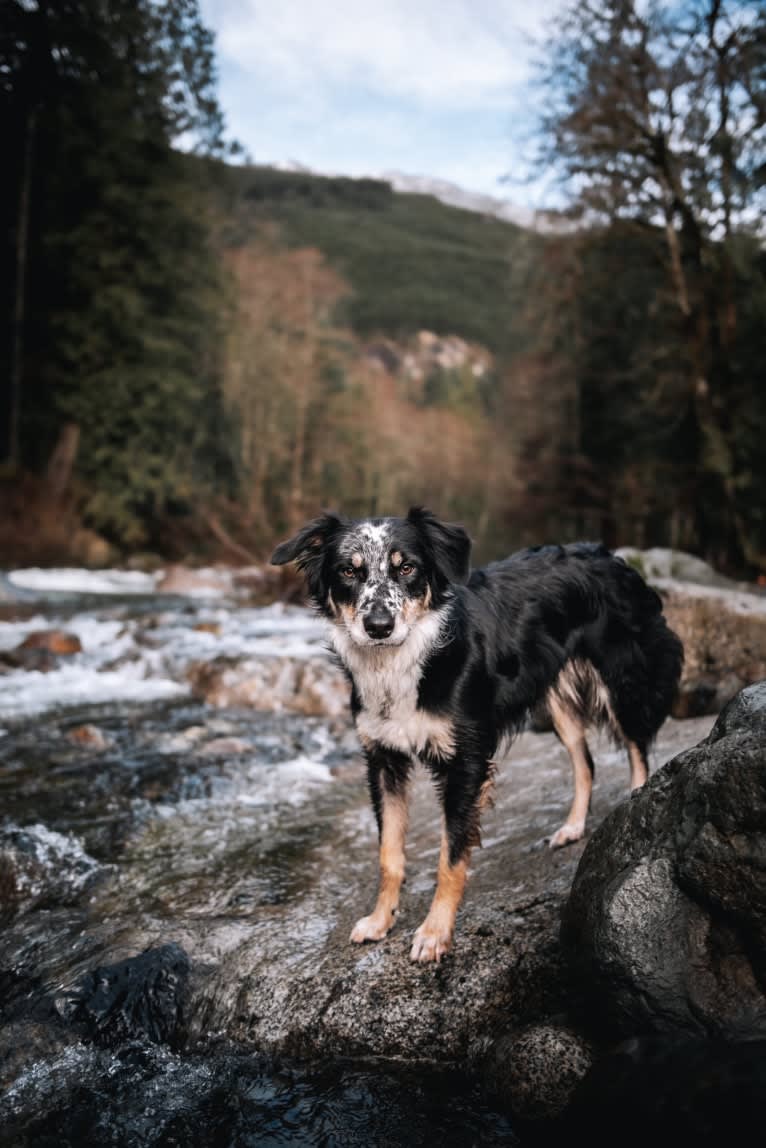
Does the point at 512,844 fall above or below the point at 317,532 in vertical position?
below

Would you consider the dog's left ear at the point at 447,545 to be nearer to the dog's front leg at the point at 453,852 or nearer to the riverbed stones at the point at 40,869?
the dog's front leg at the point at 453,852

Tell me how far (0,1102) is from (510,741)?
3.05m

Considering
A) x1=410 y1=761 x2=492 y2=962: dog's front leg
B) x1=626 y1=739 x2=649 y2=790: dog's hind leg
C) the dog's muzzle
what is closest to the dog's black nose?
the dog's muzzle

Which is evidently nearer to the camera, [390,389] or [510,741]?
[510,741]

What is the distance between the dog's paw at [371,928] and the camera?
3992mm

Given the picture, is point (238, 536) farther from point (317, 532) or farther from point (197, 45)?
point (317, 532)

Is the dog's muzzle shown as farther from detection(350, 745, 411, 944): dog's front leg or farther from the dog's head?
detection(350, 745, 411, 944): dog's front leg

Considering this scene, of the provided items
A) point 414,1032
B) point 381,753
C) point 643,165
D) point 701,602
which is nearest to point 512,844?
point 381,753

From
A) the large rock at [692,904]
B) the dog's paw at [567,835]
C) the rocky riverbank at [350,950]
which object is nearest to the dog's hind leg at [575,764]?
the dog's paw at [567,835]

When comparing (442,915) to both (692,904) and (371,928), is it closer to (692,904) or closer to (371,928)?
(371,928)

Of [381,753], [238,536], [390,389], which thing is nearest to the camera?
[381,753]

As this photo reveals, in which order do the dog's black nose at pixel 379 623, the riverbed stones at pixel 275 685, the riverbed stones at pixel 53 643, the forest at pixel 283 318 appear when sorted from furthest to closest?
the forest at pixel 283 318, the riverbed stones at pixel 53 643, the riverbed stones at pixel 275 685, the dog's black nose at pixel 379 623

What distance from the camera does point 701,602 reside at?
798cm

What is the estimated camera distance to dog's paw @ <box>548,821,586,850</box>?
4.58m
